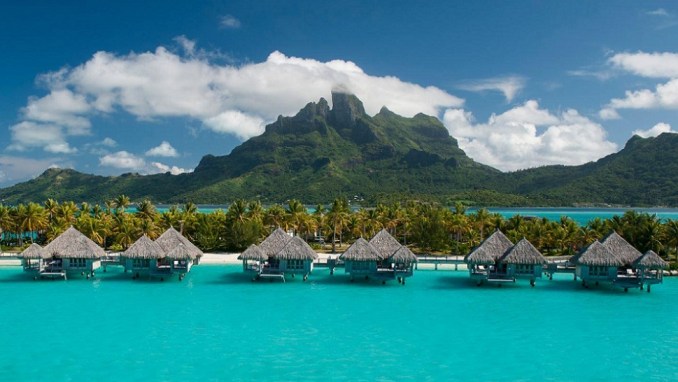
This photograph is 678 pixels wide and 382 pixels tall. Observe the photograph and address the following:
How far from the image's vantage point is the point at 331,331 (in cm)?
2514

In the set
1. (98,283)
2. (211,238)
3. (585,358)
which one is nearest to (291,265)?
(98,283)

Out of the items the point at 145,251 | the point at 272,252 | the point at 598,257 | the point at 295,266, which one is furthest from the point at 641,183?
the point at 145,251

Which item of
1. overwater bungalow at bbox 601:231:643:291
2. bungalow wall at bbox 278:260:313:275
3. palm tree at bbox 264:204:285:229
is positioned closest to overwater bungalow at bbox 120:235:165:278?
bungalow wall at bbox 278:260:313:275

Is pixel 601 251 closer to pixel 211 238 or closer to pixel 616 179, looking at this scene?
pixel 211 238

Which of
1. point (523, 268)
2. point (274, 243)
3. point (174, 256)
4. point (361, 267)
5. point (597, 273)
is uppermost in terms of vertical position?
point (274, 243)

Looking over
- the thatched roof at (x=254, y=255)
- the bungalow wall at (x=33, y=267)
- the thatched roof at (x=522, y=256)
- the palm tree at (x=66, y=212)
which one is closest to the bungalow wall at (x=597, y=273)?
the thatched roof at (x=522, y=256)

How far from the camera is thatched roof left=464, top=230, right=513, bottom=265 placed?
36.7 metres

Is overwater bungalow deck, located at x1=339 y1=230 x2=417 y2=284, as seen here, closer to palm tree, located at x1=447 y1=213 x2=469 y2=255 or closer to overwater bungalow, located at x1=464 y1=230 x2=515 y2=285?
overwater bungalow, located at x1=464 y1=230 x2=515 y2=285

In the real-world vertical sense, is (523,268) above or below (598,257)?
below

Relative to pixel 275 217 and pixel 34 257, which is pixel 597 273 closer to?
pixel 275 217

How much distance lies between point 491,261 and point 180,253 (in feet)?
75.3

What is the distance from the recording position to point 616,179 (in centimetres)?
19475

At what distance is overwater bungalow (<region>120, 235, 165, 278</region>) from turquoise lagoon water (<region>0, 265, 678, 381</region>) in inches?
49.0

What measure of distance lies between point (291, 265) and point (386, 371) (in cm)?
1956
